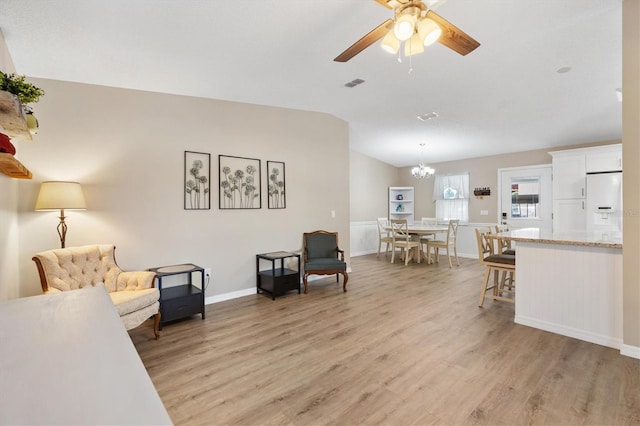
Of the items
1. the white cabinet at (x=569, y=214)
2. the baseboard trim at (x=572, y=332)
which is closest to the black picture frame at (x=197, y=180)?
the baseboard trim at (x=572, y=332)

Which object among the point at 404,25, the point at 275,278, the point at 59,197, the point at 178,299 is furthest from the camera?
the point at 275,278

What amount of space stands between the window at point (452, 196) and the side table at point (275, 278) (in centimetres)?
503

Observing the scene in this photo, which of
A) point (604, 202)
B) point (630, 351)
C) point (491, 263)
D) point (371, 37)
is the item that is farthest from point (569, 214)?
point (371, 37)

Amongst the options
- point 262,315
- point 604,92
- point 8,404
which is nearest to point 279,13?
point 8,404

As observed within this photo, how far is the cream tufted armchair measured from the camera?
8.58 ft

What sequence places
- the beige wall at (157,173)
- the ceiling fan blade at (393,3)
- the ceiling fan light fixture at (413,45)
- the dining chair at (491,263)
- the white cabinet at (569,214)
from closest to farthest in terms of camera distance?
1. the ceiling fan blade at (393,3)
2. the ceiling fan light fixture at (413,45)
3. the beige wall at (157,173)
4. the dining chair at (491,263)
5. the white cabinet at (569,214)

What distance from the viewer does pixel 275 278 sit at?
4.13 meters

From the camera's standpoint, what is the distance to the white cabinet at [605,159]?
5.05 metres

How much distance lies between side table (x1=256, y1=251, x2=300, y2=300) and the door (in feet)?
17.2

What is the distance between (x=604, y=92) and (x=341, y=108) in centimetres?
359

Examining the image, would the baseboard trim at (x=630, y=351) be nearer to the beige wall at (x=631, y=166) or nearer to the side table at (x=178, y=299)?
the beige wall at (x=631, y=166)

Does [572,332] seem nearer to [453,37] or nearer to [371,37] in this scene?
[453,37]

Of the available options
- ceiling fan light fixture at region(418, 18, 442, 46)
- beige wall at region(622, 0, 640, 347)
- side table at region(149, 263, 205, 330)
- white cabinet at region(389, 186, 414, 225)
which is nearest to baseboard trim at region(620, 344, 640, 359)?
beige wall at region(622, 0, 640, 347)

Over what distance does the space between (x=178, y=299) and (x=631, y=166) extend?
4392 mm
